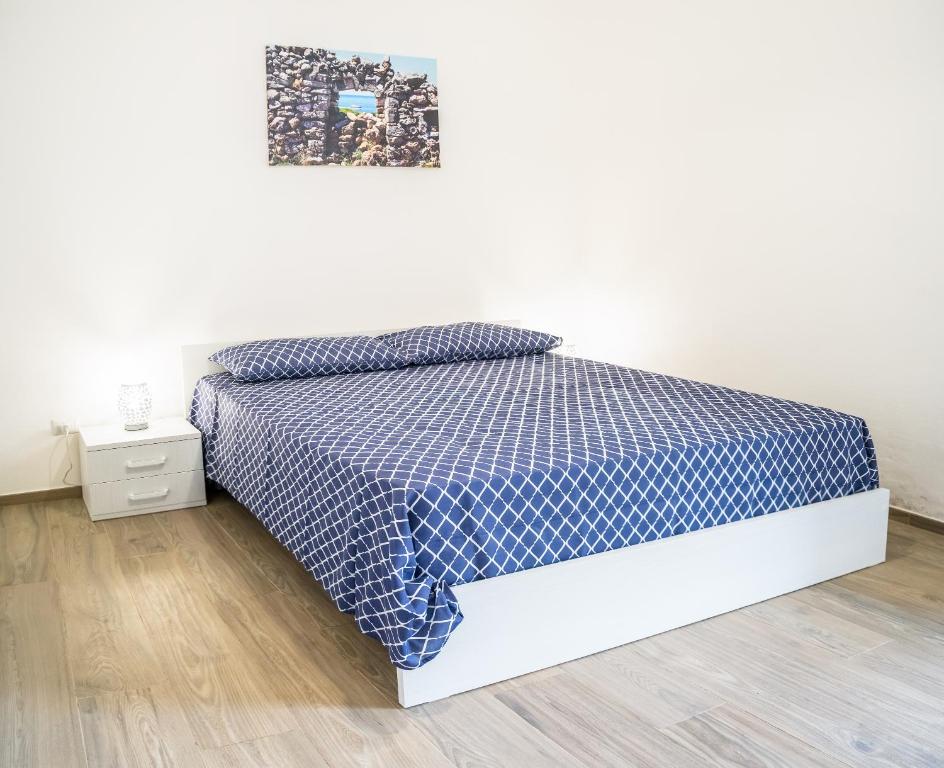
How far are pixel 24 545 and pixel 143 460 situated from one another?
51cm

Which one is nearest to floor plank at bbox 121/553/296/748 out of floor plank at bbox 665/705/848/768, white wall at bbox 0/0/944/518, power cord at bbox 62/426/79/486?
floor plank at bbox 665/705/848/768

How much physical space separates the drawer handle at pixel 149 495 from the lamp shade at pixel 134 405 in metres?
0.28

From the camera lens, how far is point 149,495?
3377mm

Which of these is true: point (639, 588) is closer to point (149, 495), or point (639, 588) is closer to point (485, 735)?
point (485, 735)

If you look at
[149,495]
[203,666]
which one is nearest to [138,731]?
[203,666]

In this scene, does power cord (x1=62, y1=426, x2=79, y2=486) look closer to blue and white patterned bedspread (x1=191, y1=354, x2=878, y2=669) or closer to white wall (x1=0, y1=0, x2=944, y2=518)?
white wall (x1=0, y1=0, x2=944, y2=518)

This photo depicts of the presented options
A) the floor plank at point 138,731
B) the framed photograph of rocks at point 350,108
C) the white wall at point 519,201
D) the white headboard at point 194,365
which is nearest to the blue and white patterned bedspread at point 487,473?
the floor plank at point 138,731

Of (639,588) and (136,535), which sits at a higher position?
(639,588)

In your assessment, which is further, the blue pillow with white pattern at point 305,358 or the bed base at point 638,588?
the blue pillow with white pattern at point 305,358

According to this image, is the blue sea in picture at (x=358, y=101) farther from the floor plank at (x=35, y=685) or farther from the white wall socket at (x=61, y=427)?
the floor plank at (x=35, y=685)

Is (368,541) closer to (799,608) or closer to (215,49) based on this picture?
(799,608)

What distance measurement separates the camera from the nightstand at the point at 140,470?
3291 mm

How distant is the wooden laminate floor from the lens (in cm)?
177

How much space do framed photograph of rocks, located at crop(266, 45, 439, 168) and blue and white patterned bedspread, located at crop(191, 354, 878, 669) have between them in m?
1.25
